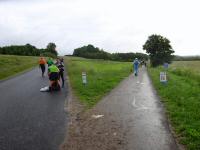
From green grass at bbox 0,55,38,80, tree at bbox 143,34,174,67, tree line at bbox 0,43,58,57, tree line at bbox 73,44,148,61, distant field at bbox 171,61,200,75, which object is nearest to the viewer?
green grass at bbox 0,55,38,80

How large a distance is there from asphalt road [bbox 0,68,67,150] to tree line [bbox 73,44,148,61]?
370ft

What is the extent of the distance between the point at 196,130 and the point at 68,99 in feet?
24.2

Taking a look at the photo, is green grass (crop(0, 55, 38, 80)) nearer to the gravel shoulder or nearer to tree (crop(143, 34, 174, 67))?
the gravel shoulder

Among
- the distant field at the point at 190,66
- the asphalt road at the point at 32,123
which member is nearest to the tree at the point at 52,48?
the distant field at the point at 190,66

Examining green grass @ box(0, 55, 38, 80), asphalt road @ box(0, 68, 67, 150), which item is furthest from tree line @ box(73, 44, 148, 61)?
asphalt road @ box(0, 68, 67, 150)

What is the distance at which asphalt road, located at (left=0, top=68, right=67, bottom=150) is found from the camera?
25.8 feet

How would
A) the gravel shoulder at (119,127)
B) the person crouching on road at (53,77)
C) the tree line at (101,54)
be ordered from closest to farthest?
1. the gravel shoulder at (119,127)
2. the person crouching on road at (53,77)
3. the tree line at (101,54)

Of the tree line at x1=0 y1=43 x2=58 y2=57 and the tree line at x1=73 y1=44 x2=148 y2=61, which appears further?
the tree line at x1=73 y1=44 x2=148 y2=61

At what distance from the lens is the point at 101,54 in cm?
14262

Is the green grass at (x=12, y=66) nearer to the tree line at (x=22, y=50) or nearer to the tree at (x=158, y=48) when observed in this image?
the tree at (x=158, y=48)

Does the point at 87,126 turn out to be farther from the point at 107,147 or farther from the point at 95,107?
the point at 95,107

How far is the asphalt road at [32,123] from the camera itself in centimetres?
786

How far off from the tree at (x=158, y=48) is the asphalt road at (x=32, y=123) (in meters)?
68.4

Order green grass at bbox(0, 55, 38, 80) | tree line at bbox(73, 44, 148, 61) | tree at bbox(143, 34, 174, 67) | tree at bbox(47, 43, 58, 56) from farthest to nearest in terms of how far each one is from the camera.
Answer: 1. tree line at bbox(73, 44, 148, 61)
2. tree at bbox(47, 43, 58, 56)
3. tree at bbox(143, 34, 174, 67)
4. green grass at bbox(0, 55, 38, 80)
